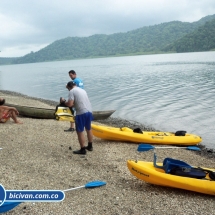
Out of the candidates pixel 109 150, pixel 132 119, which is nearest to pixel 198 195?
pixel 109 150

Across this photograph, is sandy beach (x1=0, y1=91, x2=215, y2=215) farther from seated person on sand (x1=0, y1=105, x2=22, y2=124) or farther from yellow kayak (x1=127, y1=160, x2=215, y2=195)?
seated person on sand (x1=0, y1=105, x2=22, y2=124)

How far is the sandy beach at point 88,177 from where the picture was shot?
5012 millimetres

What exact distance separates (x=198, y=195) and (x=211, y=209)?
1.96 feet

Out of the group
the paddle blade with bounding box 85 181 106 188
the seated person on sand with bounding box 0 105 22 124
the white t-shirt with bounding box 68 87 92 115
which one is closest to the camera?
the paddle blade with bounding box 85 181 106 188

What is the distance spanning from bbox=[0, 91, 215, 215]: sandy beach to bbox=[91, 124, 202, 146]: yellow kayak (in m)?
0.26

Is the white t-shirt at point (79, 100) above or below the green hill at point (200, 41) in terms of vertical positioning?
below

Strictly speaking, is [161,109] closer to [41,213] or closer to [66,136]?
[66,136]

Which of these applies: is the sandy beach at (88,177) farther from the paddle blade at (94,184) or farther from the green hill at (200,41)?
the green hill at (200,41)

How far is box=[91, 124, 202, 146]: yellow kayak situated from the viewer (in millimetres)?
9938

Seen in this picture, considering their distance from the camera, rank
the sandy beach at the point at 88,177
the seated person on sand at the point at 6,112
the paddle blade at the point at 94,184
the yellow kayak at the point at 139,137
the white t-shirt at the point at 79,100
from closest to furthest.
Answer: the sandy beach at the point at 88,177 < the paddle blade at the point at 94,184 < the white t-shirt at the point at 79,100 < the yellow kayak at the point at 139,137 < the seated person on sand at the point at 6,112

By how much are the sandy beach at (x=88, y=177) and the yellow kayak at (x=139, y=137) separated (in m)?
0.26

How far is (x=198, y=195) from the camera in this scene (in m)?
5.87

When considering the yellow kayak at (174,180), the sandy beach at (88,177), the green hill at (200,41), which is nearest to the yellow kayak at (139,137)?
the sandy beach at (88,177)

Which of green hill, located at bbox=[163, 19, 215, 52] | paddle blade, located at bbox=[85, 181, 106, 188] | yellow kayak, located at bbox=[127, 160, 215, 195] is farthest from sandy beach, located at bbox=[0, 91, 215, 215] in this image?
green hill, located at bbox=[163, 19, 215, 52]
